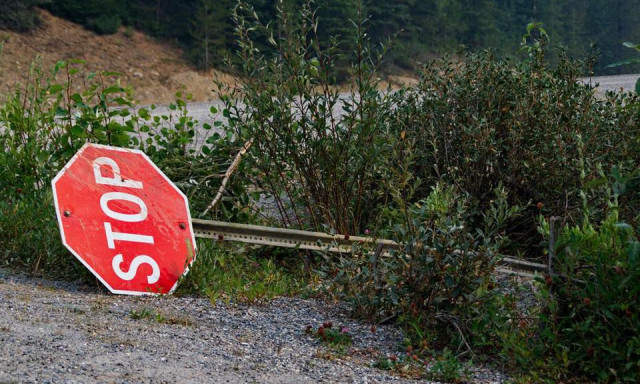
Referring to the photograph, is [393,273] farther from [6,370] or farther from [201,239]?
[6,370]

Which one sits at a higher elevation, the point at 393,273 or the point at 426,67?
the point at 426,67

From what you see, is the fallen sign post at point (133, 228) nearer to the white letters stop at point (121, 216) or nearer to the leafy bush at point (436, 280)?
the white letters stop at point (121, 216)

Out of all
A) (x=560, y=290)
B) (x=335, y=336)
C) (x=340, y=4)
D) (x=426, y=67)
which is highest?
(x=340, y=4)

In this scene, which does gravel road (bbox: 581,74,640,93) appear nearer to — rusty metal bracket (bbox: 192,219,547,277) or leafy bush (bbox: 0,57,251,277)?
leafy bush (bbox: 0,57,251,277)

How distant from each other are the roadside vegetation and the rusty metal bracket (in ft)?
0.37

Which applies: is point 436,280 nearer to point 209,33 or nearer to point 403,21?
point 209,33

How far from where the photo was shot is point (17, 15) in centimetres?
2120

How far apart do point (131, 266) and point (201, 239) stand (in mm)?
681

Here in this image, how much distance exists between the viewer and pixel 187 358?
11.6ft

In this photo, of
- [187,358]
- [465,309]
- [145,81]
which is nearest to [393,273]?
[465,309]

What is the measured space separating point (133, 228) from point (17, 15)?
1823 cm

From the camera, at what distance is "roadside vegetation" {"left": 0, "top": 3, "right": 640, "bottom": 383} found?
12.3 feet

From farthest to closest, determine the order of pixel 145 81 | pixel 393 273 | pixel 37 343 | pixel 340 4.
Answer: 1. pixel 340 4
2. pixel 145 81
3. pixel 393 273
4. pixel 37 343

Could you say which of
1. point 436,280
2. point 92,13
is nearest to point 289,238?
point 436,280
